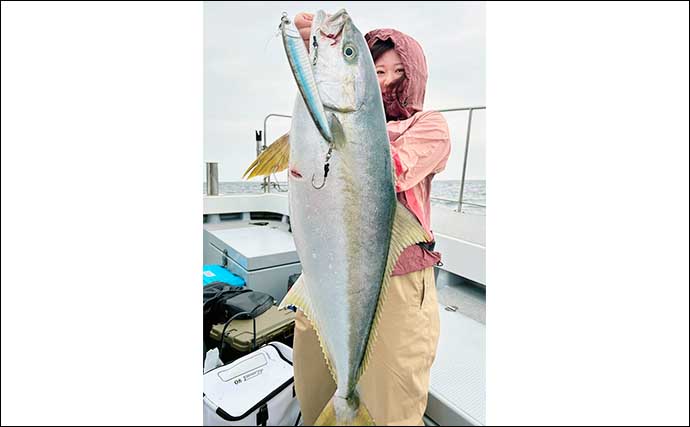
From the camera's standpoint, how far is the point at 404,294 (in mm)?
741

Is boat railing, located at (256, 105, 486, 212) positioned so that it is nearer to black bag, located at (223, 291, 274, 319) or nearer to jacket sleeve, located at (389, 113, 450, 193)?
jacket sleeve, located at (389, 113, 450, 193)

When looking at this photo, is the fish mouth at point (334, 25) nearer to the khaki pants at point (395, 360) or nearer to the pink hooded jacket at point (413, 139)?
the pink hooded jacket at point (413, 139)

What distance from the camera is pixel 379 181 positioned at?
562 millimetres

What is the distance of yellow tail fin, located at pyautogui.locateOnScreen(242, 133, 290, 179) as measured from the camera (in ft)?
2.05

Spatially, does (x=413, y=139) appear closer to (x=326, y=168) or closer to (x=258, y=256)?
(x=326, y=168)

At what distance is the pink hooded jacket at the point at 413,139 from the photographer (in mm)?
638

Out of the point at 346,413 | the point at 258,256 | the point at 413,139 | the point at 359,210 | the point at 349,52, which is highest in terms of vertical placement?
the point at 349,52

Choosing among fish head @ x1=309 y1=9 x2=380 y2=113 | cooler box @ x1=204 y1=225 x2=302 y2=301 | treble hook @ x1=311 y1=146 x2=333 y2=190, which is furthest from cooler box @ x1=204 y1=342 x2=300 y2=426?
fish head @ x1=309 y1=9 x2=380 y2=113

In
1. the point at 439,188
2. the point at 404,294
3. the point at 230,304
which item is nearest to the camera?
the point at 404,294

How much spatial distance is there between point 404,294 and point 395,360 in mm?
122

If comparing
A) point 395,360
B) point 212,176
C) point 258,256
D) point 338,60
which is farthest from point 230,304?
point 338,60

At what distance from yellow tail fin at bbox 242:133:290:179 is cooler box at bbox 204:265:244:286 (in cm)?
78

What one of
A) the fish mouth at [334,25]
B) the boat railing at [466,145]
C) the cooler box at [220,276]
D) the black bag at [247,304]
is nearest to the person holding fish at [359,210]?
the fish mouth at [334,25]

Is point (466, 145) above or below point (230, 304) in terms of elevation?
above
